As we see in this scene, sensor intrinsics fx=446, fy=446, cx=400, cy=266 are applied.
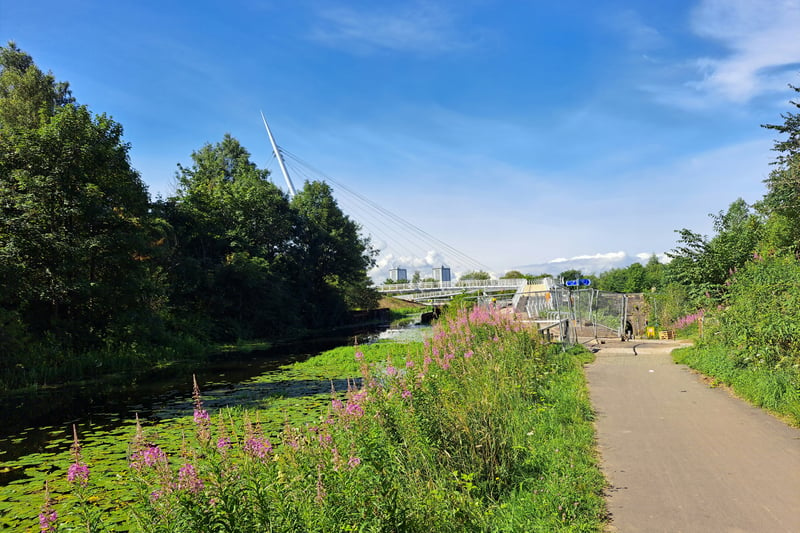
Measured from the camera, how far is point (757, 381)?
8141 millimetres

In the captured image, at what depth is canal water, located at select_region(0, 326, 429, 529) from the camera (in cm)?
737

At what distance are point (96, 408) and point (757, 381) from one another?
15489 mm

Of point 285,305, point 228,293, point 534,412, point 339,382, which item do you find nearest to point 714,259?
point 534,412

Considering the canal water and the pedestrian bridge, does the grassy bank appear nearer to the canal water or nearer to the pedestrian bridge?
the canal water

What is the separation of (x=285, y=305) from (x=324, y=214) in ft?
43.9

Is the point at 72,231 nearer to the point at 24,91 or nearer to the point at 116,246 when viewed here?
the point at 116,246

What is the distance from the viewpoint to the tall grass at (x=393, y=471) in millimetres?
3225

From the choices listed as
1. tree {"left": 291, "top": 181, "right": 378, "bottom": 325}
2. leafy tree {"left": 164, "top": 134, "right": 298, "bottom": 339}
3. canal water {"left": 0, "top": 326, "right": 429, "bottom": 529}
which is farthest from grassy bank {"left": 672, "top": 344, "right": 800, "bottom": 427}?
tree {"left": 291, "top": 181, "right": 378, "bottom": 325}

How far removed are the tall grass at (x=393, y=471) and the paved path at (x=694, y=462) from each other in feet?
1.23

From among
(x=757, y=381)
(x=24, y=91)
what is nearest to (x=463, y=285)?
(x=24, y=91)

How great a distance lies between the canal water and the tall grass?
2199mm

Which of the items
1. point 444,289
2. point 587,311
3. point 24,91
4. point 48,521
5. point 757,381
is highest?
point 24,91

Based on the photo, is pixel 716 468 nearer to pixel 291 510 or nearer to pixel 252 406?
pixel 291 510

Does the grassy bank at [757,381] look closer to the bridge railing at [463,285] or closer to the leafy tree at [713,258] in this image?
the leafy tree at [713,258]
